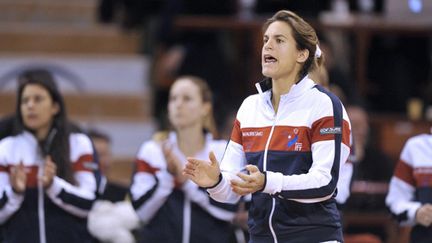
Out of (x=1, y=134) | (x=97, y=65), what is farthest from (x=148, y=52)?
(x=1, y=134)

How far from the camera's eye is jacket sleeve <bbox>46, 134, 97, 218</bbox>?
6.05m

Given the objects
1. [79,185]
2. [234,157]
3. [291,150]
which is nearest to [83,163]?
[79,185]

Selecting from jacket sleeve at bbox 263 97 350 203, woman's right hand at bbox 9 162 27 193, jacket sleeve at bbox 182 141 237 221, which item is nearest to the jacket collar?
jacket sleeve at bbox 263 97 350 203

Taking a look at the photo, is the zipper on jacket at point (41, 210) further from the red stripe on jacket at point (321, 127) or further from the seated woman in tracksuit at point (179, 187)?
the red stripe on jacket at point (321, 127)

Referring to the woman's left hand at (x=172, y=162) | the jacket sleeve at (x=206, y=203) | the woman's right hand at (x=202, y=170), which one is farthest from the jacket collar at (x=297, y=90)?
the jacket sleeve at (x=206, y=203)

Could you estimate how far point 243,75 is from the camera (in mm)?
10641

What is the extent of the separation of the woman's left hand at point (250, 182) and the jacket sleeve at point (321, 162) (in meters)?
0.05

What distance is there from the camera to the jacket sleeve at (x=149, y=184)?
6.44 m

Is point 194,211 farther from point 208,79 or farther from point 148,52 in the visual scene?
point 148,52

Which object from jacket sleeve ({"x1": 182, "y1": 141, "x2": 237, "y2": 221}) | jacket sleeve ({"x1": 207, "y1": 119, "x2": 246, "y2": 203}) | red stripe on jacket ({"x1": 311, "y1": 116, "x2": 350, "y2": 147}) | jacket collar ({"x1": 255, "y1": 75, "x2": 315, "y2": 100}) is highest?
jacket collar ({"x1": 255, "y1": 75, "x2": 315, "y2": 100})

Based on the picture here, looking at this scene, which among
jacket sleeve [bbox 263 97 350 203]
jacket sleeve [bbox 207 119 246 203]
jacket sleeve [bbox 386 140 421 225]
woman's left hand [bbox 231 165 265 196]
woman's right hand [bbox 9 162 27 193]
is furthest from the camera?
jacket sleeve [bbox 386 140 421 225]

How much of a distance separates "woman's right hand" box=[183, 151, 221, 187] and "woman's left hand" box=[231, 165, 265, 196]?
20 centimetres

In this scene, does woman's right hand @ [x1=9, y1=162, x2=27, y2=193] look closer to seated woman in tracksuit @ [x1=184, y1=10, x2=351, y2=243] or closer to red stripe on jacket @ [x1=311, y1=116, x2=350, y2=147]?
seated woman in tracksuit @ [x1=184, y1=10, x2=351, y2=243]

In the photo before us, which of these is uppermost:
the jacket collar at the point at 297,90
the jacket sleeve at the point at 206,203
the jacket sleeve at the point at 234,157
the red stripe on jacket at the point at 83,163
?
the jacket collar at the point at 297,90
